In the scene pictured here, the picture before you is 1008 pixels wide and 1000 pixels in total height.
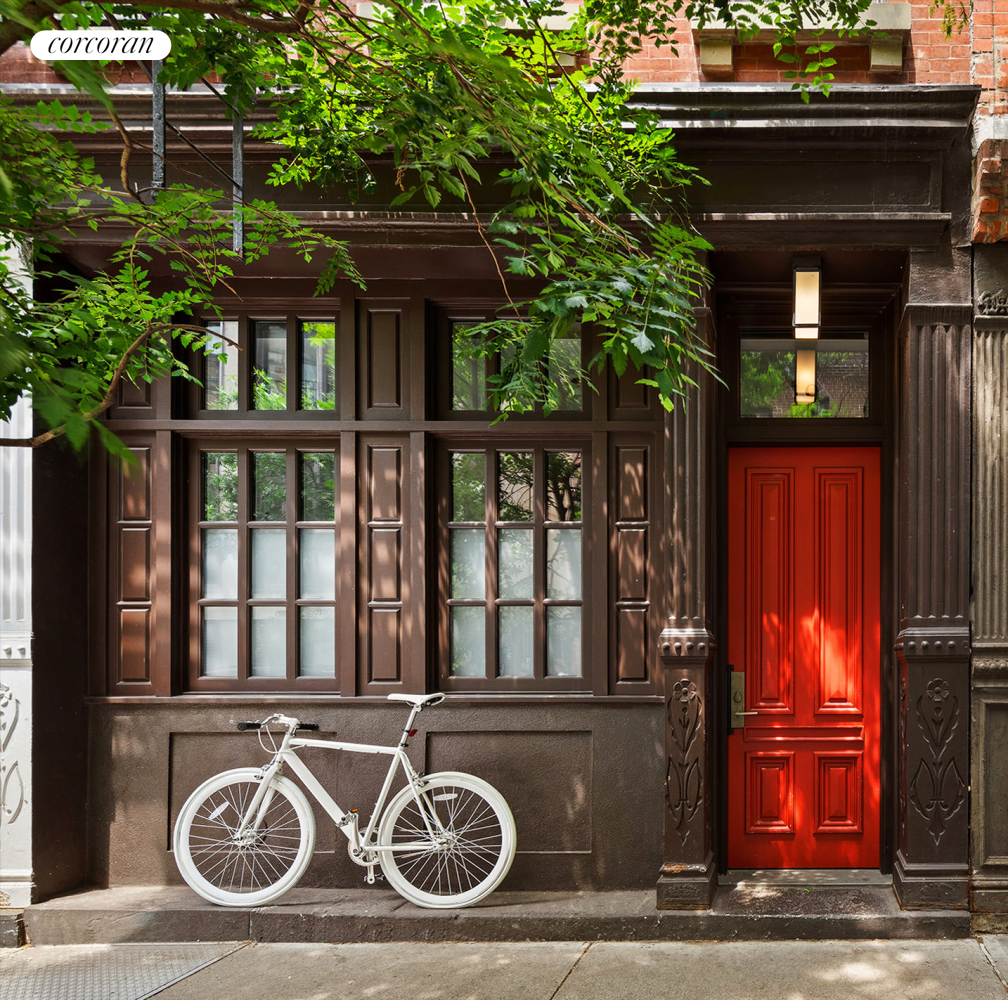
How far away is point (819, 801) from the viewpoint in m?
5.78

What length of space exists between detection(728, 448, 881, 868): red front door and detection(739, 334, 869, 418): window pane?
30 cm

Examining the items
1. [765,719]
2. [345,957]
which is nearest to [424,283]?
[765,719]

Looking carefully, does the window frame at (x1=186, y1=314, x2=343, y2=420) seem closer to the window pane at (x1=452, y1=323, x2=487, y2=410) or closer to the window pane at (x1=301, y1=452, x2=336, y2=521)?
the window pane at (x1=301, y1=452, x2=336, y2=521)

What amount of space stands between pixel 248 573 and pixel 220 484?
A: 2.07 ft

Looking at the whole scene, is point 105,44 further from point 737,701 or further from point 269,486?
point 737,701

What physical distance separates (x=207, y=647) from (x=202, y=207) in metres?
2.82

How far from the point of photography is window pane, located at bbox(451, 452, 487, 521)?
231 inches

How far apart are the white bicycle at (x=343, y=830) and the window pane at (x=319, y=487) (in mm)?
1343

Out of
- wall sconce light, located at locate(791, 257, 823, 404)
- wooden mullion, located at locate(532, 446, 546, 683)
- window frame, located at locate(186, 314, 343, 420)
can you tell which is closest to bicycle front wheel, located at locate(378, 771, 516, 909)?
wooden mullion, located at locate(532, 446, 546, 683)

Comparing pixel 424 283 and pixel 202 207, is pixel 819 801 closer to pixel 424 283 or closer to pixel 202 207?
pixel 424 283

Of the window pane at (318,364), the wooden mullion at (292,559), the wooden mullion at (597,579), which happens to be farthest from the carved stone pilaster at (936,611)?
the wooden mullion at (292,559)

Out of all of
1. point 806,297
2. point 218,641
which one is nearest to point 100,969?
point 218,641

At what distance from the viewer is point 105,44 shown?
3787 millimetres

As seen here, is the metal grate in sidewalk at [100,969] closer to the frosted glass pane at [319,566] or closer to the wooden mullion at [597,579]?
the frosted glass pane at [319,566]
